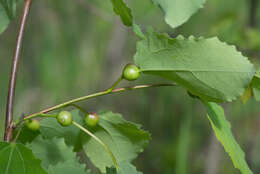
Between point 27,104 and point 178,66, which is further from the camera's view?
point 27,104

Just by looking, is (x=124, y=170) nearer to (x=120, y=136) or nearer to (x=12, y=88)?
(x=120, y=136)

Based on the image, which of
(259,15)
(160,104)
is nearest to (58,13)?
(160,104)

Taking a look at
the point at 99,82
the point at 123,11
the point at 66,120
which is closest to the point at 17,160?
the point at 66,120

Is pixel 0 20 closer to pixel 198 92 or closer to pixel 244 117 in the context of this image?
pixel 198 92

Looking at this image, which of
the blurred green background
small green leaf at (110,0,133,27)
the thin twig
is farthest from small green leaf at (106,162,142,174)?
the blurred green background

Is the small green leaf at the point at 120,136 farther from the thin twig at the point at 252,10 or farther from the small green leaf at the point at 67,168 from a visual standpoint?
the thin twig at the point at 252,10

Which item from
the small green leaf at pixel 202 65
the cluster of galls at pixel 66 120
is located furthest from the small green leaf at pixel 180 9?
the cluster of galls at pixel 66 120

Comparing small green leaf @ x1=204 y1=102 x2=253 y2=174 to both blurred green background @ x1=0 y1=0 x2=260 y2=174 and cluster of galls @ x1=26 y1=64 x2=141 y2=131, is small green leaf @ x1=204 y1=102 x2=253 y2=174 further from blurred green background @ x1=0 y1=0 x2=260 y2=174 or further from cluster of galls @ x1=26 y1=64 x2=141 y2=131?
blurred green background @ x1=0 y1=0 x2=260 y2=174

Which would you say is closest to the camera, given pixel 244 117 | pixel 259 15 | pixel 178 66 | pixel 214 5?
pixel 178 66
